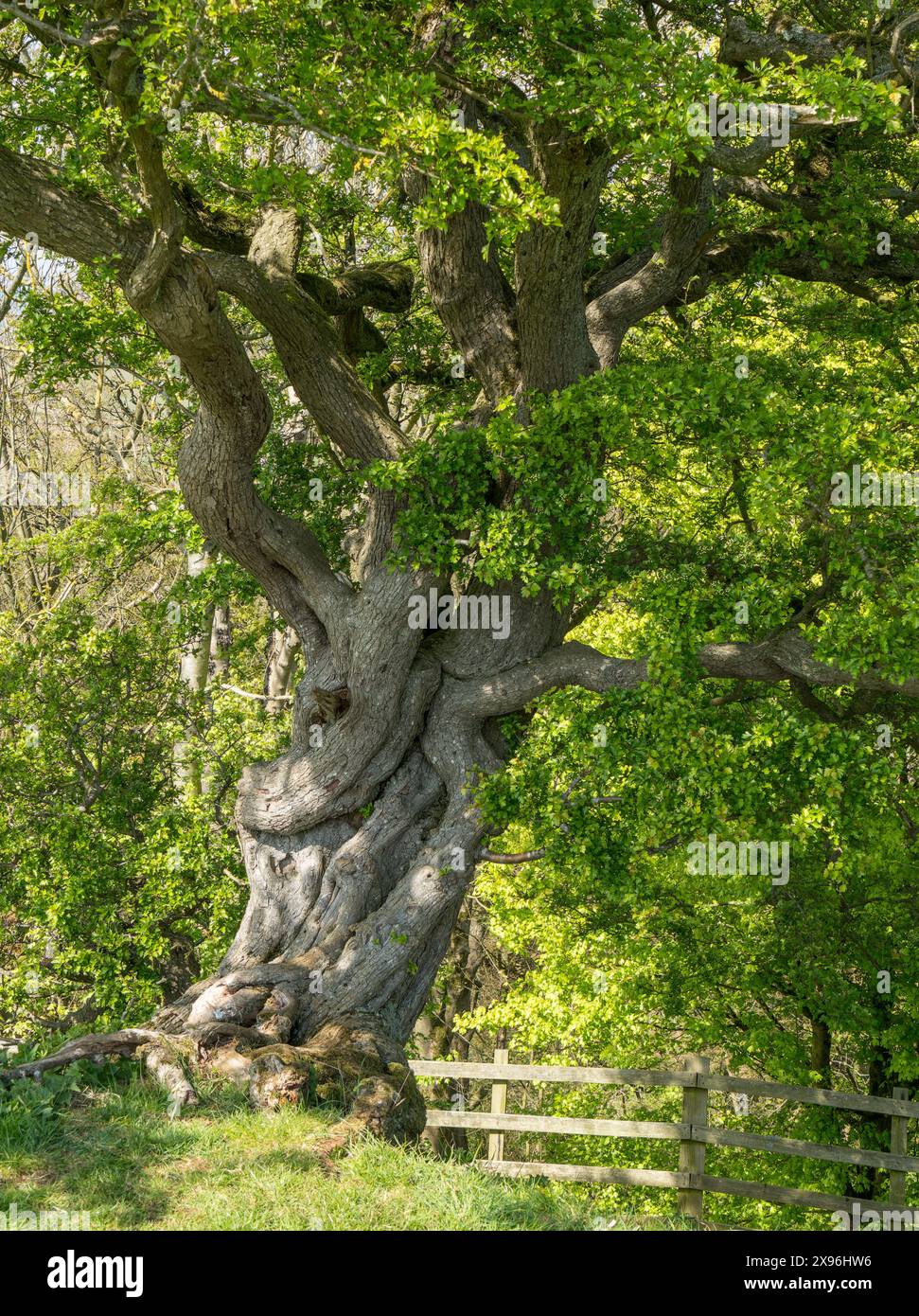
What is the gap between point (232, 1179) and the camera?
20.3 feet

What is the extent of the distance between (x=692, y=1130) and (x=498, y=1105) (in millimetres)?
2202

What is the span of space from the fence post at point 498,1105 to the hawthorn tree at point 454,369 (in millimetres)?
2994

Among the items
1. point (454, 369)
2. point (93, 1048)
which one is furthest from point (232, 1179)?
point (454, 369)

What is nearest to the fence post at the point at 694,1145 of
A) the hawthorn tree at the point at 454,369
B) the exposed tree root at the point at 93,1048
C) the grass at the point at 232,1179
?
the hawthorn tree at the point at 454,369

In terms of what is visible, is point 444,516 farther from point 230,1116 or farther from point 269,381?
point 269,381

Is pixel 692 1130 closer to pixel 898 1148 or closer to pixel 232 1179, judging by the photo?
pixel 898 1148

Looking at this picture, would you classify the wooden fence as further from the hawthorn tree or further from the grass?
the grass

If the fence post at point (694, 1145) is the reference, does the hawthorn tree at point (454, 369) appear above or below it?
above

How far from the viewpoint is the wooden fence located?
1134 centimetres

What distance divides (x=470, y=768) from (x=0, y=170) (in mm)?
5708

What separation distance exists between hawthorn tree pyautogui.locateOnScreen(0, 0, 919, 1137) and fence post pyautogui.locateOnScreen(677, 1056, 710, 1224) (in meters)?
2.88

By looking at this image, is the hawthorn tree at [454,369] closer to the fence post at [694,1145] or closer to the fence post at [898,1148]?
the fence post at [694,1145]

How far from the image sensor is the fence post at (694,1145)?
11.3 metres

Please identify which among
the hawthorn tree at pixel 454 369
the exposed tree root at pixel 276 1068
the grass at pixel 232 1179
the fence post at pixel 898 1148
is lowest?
the fence post at pixel 898 1148
